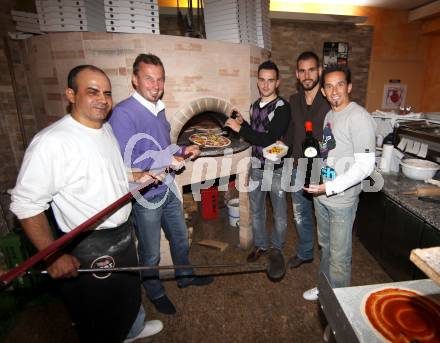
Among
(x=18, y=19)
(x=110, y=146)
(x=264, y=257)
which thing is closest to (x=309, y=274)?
(x=264, y=257)

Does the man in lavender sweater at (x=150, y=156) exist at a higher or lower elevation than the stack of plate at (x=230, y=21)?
lower

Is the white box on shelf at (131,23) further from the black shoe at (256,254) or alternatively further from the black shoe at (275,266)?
→ the black shoe at (256,254)

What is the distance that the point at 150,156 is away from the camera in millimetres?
2559

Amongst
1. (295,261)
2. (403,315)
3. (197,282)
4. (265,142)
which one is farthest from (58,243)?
(295,261)

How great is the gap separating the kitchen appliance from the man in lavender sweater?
2992 millimetres

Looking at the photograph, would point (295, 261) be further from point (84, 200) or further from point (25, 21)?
point (25, 21)

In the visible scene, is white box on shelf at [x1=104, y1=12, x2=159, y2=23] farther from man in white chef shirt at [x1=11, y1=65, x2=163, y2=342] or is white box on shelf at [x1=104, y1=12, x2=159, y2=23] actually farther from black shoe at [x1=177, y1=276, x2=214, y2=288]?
black shoe at [x1=177, y1=276, x2=214, y2=288]

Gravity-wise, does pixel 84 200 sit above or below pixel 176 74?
below

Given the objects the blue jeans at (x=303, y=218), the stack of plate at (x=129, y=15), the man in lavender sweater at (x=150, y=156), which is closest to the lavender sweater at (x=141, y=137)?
the man in lavender sweater at (x=150, y=156)

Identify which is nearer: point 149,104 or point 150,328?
point 149,104

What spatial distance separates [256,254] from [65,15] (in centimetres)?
381

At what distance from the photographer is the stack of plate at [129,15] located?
297cm

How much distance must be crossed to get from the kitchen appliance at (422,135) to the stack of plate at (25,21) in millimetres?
5339

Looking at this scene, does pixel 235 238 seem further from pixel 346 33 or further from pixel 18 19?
pixel 346 33
